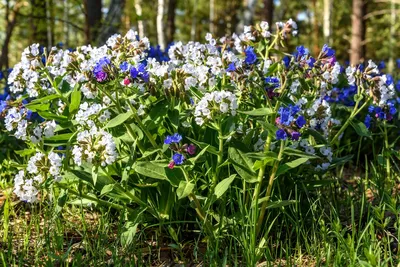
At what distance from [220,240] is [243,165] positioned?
0.37 meters

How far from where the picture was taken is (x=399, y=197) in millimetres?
2996

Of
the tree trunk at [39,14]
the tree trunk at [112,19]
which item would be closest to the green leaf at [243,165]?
the tree trunk at [39,14]

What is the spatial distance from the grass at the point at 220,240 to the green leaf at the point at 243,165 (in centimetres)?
11

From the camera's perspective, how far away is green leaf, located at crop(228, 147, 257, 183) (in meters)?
2.43

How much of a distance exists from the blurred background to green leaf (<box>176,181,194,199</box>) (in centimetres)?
486

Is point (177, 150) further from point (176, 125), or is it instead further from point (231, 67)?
point (231, 67)

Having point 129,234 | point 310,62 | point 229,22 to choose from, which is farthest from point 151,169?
point 229,22

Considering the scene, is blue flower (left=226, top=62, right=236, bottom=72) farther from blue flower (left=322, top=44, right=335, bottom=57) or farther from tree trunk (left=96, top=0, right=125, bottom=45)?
tree trunk (left=96, top=0, right=125, bottom=45)

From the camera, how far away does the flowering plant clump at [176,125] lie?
7.59 feet

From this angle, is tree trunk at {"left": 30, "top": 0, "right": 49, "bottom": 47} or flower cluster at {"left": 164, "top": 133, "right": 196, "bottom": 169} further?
tree trunk at {"left": 30, "top": 0, "right": 49, "bottom": 47}

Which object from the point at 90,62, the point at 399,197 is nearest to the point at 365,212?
the point at 399,197

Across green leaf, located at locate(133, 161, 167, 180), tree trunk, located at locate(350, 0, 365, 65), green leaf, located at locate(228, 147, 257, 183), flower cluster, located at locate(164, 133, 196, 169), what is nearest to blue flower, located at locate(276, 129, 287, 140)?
green leaf, located at locate(228, 147, 257, 183)

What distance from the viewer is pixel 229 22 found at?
26.6 meters

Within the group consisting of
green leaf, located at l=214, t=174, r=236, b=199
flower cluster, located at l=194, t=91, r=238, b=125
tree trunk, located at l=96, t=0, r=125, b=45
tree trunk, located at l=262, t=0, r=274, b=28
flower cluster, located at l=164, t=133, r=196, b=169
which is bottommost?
green leaf, located at l=214, t=174, r=236, b=199
